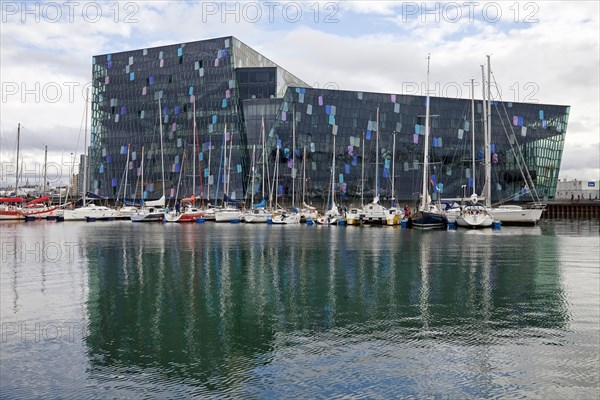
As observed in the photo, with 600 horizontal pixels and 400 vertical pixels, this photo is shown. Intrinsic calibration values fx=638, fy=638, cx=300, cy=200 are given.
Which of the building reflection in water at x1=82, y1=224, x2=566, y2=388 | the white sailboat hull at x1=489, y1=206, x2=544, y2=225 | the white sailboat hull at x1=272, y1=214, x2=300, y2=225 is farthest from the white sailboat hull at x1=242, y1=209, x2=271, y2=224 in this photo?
the building reflection in water at x1=82, y1=224, x2=566, y2=388

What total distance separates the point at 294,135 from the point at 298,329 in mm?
92143

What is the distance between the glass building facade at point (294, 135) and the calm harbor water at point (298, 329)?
77646 mm

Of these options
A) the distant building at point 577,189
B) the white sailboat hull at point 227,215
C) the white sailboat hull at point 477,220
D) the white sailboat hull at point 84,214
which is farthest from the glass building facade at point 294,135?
the distant building at point 577,189

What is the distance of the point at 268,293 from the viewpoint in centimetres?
2178

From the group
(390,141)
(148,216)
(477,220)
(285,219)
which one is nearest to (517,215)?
(477,220)

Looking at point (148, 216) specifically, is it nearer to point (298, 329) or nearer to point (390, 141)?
point (390, 141)

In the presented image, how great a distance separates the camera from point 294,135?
107312 millimetres

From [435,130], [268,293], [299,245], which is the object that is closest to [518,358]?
[268,293]

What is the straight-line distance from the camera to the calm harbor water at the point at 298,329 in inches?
474

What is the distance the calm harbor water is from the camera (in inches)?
474

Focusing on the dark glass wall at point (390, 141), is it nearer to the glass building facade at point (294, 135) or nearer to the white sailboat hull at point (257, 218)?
the glass building facade at point (294, 135)

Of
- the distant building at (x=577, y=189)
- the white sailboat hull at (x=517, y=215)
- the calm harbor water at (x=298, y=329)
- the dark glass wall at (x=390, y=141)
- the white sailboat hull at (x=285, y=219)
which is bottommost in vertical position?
the calm harbor water at (x=298, y=329)

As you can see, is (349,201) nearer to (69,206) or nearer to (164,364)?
(69,206)

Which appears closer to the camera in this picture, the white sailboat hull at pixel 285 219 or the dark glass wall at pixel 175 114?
the white sailboat hull at pixel 285 219
